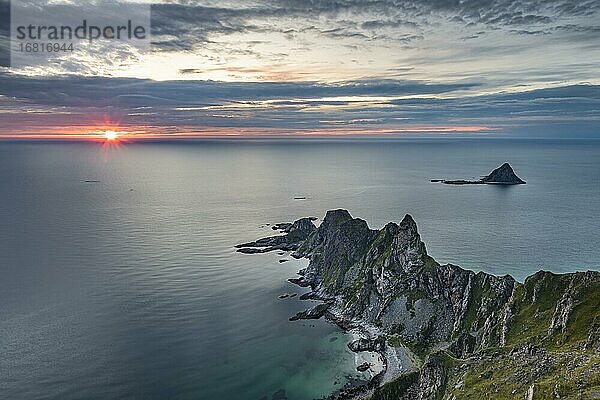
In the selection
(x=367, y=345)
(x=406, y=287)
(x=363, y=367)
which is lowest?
(x=363, y=367)

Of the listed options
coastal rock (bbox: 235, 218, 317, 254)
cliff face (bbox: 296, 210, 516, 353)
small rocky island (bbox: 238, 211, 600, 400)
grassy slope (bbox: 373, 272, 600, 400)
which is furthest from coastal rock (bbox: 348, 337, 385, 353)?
coastal rock (bbox: 235, 218, 317, 254)

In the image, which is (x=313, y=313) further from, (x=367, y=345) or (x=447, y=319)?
(x=447, y=319)

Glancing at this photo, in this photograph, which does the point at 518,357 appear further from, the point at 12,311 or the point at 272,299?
the point at 12,311

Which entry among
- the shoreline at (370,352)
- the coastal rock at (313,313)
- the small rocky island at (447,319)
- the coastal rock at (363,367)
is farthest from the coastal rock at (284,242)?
the coastal rock at (363,367)

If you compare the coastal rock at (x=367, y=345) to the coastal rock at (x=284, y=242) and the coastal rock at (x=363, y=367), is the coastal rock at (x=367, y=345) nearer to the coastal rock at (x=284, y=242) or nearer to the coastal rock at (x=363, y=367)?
the coastal rock at (x=363, y=367)

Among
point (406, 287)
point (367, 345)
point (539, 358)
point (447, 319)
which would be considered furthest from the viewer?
point (406, 287)

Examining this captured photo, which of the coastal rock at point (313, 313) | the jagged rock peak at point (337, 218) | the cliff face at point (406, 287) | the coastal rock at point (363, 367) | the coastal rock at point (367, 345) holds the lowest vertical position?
the coastal rock at point (363, 367)

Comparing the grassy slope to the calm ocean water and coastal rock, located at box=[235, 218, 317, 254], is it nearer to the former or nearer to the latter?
the calm ocean water

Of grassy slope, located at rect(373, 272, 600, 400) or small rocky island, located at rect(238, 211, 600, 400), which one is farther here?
small rocky island, located at rect(238, 211, 600, 400)

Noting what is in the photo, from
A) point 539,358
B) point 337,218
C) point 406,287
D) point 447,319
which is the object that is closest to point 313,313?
point 406,287
